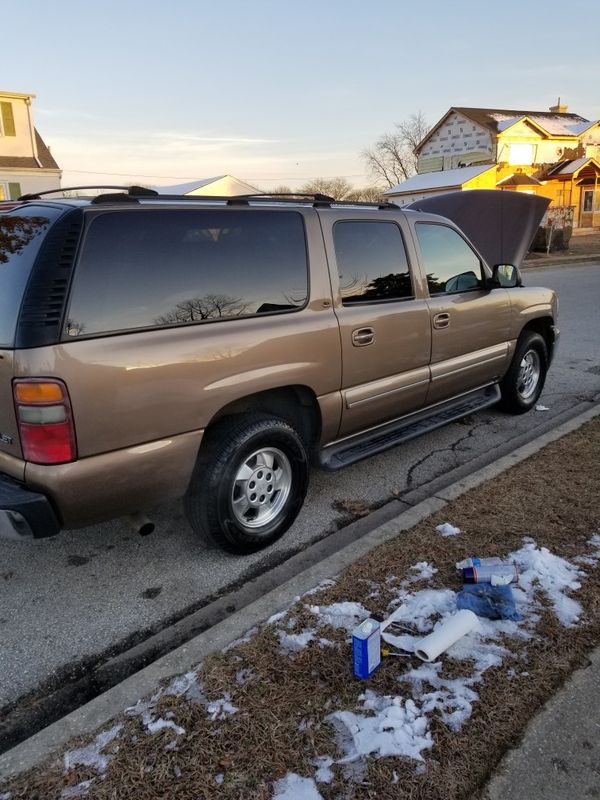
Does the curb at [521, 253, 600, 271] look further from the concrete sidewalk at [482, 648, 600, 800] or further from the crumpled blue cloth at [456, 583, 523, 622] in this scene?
the concrete sidewalk at [482, 648, 600, 800]

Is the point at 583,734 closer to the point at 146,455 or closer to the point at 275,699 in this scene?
the point at 275,699

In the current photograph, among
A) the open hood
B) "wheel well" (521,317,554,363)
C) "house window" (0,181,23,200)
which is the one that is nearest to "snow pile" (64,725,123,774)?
"wheel well" (521,317,554,363)

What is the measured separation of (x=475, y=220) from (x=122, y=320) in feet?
24.2

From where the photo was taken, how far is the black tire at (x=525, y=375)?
5.51m

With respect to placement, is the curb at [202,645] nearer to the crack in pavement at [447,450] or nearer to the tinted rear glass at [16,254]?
the crack in pavement at [447,450]

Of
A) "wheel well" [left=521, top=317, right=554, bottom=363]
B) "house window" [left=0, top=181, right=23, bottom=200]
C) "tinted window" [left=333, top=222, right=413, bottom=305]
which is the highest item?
"house window" [left=0, top=181, right=23, bottom=200]

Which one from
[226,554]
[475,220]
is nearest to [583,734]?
[226,554]

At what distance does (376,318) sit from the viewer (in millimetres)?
3904

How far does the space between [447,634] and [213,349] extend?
1.68 metres

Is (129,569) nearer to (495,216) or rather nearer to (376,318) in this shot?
(376,318)

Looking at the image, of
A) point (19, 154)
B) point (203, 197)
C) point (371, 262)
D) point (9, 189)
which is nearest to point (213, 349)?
point (203, 197)

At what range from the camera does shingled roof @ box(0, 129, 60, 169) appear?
30984 millimetres

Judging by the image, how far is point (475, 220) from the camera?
8.87m

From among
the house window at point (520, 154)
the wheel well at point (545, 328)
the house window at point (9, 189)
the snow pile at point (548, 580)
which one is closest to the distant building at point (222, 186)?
the house window at point (9, 189)
